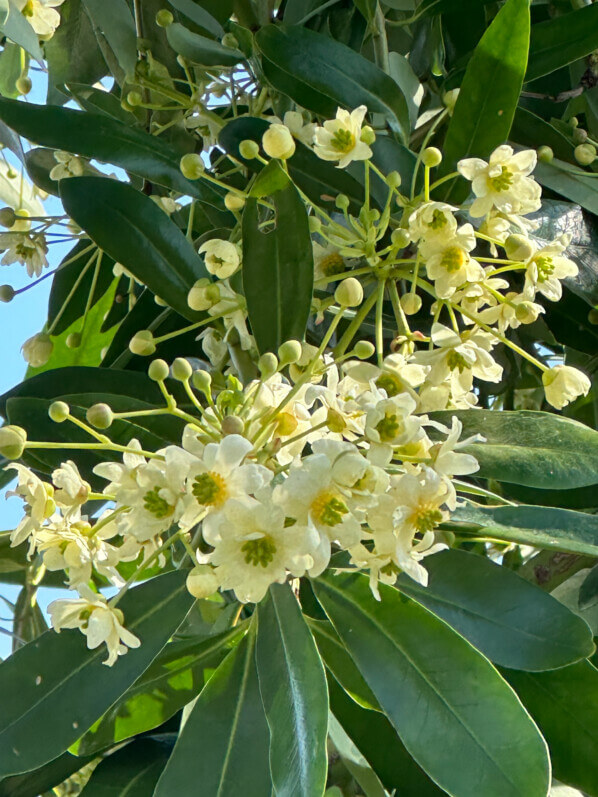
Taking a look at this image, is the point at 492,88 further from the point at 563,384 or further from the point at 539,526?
the point at 539,526

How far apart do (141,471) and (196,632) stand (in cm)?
67

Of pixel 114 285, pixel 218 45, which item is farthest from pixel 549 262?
pixel 114 285

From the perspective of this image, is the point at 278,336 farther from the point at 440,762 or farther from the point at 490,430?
the point at 440,762

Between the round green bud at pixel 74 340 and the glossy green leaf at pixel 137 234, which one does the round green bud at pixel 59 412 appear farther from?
the round green bud at pixel 74 340

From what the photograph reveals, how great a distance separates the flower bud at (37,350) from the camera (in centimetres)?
131

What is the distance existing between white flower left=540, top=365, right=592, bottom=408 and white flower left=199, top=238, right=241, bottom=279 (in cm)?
37

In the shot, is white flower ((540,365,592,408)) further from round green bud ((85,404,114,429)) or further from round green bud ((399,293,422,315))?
round green bud ((85,404,114,429))

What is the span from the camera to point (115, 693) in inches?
38.1

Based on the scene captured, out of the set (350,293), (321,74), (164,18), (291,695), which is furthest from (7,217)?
(291,695)

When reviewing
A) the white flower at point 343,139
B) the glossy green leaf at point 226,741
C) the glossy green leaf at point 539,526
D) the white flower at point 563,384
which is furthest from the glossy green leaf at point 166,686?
the white flower at point 343,139

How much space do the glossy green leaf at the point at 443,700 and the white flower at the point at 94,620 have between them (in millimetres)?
213

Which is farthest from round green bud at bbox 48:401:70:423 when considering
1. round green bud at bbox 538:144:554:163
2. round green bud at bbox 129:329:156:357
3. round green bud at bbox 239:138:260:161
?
round green bud at bbox 538:144:554:163

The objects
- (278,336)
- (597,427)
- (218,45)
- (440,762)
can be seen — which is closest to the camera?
(440,762)

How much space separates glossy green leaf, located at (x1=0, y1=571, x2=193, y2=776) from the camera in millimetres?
952
